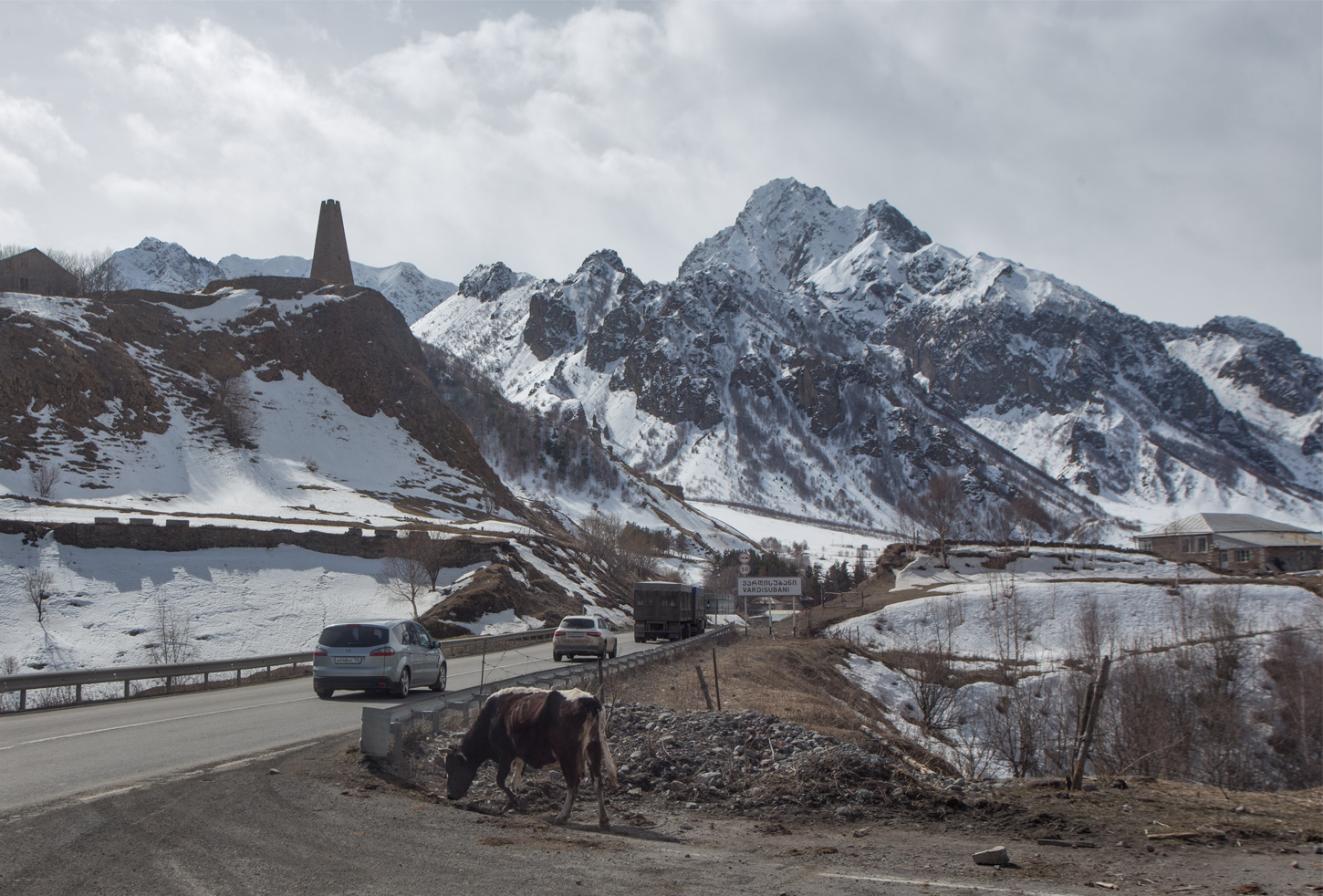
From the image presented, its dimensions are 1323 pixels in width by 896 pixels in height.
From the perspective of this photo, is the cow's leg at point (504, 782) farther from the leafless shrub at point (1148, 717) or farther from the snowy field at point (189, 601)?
the snowy field at point (189, 601)

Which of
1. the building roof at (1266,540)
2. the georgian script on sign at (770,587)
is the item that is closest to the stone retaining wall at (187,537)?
the georgian script on sign at (770,587)

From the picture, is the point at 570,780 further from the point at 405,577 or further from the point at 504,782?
the point at 405,577

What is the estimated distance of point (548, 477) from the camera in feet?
623

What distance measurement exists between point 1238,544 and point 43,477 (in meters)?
113

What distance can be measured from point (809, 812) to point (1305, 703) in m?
35.1

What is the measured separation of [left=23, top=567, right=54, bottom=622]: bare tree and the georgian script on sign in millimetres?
32825

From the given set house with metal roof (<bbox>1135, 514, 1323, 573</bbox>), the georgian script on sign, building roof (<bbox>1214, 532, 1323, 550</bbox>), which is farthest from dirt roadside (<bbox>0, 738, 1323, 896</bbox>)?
building roof (<bbox>1214, 532, 1323, 550</bbox>)

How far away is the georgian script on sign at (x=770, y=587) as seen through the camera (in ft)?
153

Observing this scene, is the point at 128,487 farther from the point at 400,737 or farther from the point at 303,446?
the point at 400,737

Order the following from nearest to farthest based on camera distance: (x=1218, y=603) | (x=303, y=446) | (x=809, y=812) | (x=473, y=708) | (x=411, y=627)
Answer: (x=809, y=812), (x=473, y=708), (x=411, y=627), (x=1218, y=603), (x=303, y=446)

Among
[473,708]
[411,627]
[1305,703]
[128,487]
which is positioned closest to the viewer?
[473,708]

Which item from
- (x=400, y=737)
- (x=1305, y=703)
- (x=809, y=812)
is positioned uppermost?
(x=400, y=737)

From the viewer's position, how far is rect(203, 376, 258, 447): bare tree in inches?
3255

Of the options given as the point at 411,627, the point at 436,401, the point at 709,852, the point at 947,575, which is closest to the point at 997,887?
the point at 709,852
